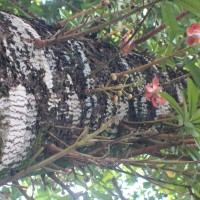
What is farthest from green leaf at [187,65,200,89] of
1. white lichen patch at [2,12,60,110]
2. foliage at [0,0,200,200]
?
white lichen patch at [2,12,60,110]

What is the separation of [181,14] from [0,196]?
25.9 inches

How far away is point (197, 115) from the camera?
0.97 meters

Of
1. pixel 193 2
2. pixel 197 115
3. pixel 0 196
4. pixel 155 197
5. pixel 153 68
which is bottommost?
pixel 155 197

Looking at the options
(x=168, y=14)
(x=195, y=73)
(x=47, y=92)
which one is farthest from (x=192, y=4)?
(x=47, y=92)

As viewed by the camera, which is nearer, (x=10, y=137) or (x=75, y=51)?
(x=10, y=137)

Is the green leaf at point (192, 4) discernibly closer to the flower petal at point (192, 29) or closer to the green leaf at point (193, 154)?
the flower petal at point (192, 29)

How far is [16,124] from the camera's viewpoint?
0.83 metres

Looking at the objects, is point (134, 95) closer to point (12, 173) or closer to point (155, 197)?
A: point (12, 173)

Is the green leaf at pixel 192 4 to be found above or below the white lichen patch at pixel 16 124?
above

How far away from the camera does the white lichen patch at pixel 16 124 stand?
2.62ft

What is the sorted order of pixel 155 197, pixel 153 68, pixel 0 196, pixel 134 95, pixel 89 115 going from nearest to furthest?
pixel 0 196, pixel 89 115, pixel 134 95, pixel 153 68, pixel 155 197

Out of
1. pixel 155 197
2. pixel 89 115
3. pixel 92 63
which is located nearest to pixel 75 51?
pixel 92 63

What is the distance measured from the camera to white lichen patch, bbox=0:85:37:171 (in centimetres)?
80

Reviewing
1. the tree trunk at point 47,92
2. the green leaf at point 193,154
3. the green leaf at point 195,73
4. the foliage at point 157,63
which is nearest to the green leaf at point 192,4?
the foliage at point 157,63
